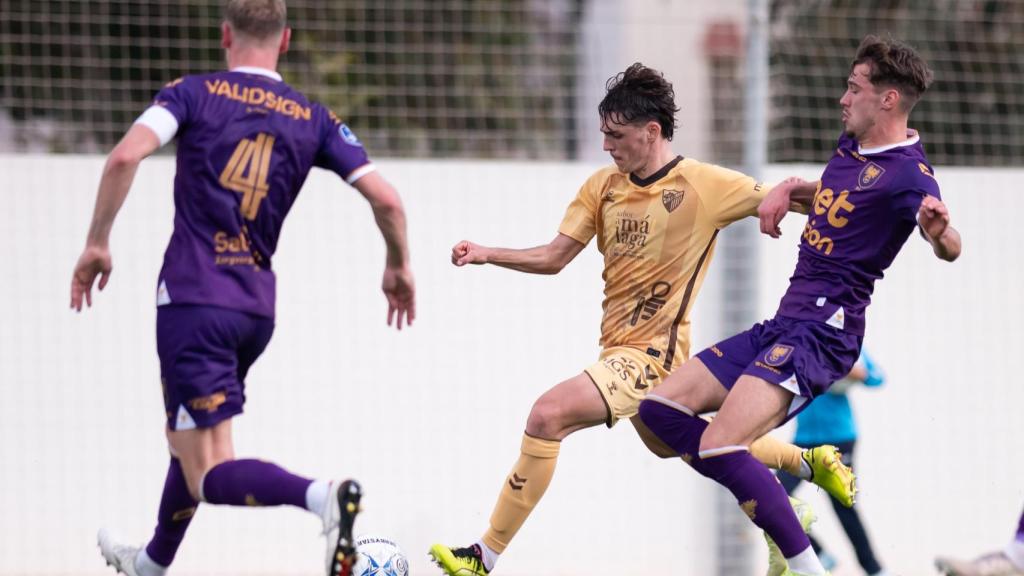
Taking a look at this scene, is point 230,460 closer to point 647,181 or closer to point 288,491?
point 288,491

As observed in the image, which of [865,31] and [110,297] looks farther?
[865,31]

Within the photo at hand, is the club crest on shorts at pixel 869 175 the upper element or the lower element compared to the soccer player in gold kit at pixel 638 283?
upper

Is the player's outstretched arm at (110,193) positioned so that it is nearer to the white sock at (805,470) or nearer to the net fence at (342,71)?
the white sock at (805,470)

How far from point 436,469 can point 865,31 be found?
4340mm

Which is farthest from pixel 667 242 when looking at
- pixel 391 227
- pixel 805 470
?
pixel 391 227

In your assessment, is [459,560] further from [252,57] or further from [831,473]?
[252,57]

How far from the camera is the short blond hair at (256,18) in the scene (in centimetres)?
458

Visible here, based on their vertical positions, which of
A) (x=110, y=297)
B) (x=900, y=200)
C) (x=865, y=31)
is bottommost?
(x=110, y=297)

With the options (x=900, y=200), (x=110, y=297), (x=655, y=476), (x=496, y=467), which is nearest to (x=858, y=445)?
(x=655, y=476)

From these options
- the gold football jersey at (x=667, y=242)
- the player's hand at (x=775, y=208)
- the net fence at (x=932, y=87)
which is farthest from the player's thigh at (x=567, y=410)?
the net fence at (x=932, y=87)

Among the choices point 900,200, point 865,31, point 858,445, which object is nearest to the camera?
point 900,200

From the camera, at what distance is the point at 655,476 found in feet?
26.1

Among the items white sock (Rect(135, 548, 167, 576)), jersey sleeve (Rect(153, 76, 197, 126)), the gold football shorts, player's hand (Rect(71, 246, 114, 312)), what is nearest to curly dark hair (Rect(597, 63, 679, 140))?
the gold football shorts

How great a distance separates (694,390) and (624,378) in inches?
13.5
